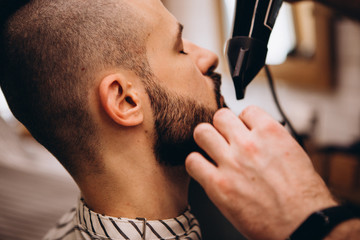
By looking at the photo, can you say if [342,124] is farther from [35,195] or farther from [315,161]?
[35,195]

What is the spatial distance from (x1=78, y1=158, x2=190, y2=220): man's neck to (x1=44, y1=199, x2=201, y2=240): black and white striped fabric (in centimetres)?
→ 3

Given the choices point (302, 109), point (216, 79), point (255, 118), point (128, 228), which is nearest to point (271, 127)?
point (255, 118)

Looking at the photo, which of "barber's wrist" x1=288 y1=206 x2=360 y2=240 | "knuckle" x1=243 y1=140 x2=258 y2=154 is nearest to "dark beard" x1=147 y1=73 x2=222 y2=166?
→ "knuckle" x1=243 y1=140 x2=258 y2=154

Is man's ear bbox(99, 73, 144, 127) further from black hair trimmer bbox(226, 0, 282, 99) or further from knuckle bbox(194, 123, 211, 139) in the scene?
black hair trimmer bbox(226, 0, 282, 99)

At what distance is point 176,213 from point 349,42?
2.34m

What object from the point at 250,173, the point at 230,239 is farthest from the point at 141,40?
the point at 230,239

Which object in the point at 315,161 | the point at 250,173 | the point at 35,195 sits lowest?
the point at 315,161

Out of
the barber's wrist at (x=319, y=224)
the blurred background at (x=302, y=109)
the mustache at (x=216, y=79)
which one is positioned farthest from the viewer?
the blurred background at (x=302, y=109)

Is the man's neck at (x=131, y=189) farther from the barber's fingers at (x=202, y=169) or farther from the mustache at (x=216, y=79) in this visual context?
the mustache at (x=216, y=79)

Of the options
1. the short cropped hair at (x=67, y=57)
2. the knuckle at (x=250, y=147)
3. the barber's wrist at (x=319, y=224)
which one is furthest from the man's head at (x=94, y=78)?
the barber's wrist at (x=319, y=224)

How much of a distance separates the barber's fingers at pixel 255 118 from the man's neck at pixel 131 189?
Answer: 32cm

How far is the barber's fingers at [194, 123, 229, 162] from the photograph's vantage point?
73 centimetres

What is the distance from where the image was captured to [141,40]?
88 cm

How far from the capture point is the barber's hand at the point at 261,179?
0.65 m
